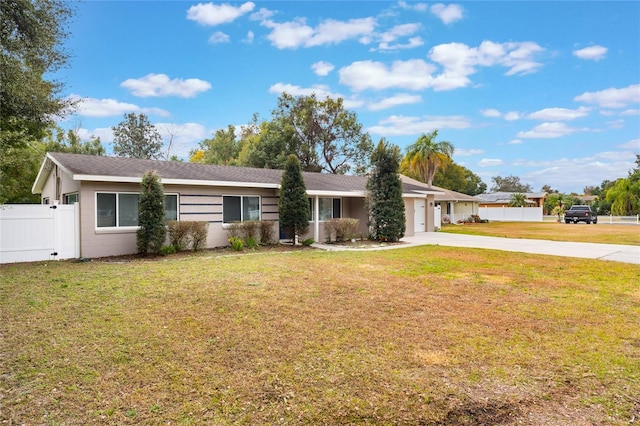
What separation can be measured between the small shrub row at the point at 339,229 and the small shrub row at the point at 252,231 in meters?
2.63

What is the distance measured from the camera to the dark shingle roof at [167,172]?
1116 centimetres

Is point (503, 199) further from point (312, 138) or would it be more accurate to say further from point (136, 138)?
point (136, 138)

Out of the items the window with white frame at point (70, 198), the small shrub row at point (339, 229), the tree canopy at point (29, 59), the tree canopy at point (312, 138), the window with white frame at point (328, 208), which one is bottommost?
the small shrub row at point (339, 229)

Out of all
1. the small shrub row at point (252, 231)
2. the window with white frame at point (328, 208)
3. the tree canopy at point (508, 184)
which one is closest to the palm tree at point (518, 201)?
the window with white frame at point (328, 208)

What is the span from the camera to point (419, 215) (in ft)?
73.2

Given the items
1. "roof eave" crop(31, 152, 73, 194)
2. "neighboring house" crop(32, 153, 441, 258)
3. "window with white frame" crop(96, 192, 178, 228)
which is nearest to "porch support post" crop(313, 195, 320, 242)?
"neighboring house" crop(32, 153, 441, 258)

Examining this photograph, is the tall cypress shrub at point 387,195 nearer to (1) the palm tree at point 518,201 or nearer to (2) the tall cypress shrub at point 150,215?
(2) the tall cypress shrub at point 150,215

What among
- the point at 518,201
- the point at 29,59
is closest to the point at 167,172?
the point at 29,59

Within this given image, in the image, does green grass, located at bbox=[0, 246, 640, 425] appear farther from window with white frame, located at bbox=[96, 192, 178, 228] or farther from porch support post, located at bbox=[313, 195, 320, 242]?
porch support post, located at bbox=[313, 195, 320, 242]

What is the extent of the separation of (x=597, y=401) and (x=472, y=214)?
35445 millimetres

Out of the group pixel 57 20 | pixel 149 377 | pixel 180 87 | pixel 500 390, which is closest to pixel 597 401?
pixel 500 390

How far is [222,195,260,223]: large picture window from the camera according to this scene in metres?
13.6

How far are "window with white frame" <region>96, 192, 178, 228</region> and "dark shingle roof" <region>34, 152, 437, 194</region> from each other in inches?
27.7

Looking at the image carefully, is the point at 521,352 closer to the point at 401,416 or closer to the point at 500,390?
the point at 500,390
